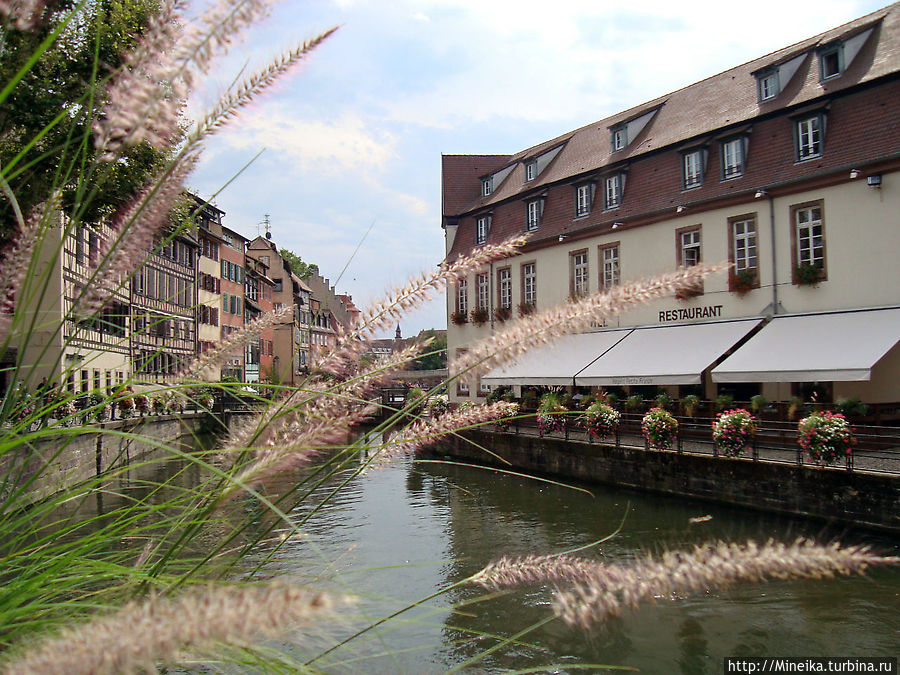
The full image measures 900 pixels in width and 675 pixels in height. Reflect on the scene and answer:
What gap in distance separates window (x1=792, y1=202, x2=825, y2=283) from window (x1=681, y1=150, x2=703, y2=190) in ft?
9.80

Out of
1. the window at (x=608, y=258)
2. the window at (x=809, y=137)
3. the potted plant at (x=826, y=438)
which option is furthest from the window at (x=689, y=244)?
the potted plant at (x=826, y=438)

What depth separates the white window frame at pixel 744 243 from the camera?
17844 millimetres

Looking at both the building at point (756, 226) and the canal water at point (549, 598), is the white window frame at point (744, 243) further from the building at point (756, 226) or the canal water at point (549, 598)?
the canal water at point (549, 598)

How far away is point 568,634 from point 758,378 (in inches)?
388

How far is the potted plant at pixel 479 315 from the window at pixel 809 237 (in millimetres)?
10580

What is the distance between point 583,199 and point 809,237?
7698 millimetres

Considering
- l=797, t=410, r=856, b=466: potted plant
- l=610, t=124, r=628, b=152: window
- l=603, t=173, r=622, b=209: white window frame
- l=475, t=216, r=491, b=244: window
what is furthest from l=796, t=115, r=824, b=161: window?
l=475, t=216, r=491, b=244: window

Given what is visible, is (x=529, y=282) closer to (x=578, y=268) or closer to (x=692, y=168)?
(x=578, y=268)

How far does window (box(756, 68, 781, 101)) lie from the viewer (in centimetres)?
1803

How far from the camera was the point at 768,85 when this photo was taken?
18.2 metres

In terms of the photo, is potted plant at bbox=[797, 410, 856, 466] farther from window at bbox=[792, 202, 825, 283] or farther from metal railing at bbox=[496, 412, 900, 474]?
window at bbox=[792, 202, 825, 283]

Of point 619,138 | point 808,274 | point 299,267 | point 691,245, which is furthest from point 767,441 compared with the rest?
point 299,267

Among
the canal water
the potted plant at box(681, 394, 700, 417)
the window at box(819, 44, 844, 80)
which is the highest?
the window at box(819, 44, 844, 80)

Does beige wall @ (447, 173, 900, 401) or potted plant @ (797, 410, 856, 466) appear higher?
beige wall @ (447, 173, 900, 401)
